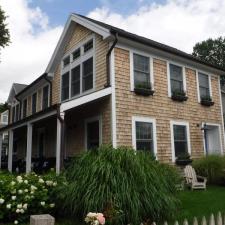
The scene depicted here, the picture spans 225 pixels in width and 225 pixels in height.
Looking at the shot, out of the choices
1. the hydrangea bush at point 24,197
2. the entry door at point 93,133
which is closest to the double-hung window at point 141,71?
the entry door at point 93,133

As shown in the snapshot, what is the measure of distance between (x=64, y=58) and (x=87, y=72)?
273cm

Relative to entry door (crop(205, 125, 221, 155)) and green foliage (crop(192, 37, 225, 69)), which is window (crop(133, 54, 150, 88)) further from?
green foliage (crop(192, 37, 225, 69))

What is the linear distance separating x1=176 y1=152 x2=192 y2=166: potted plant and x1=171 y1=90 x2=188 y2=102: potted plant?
93.4 inches

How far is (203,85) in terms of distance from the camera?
Result: 15.1m

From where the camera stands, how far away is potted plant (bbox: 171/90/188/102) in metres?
13.0

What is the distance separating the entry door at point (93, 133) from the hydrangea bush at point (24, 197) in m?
5.18

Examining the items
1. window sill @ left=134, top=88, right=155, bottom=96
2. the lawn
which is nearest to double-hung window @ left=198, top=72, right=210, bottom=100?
window sill @ left=134, top=88, right=155, bottom=96

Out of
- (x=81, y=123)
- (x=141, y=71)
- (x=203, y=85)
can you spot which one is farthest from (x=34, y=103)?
(x=203, y=85)

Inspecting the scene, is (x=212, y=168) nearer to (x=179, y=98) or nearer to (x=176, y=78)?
(x=179, y=98)

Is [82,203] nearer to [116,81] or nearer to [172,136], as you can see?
[116,81]

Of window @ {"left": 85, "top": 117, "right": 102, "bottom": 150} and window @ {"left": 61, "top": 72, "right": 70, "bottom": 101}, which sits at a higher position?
window @ {"left": 61, "top": 72, "right": 70, "bottom": 101}

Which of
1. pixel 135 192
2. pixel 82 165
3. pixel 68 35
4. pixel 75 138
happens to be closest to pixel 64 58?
pixel 68 35

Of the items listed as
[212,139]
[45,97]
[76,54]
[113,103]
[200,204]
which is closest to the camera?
[200,204]

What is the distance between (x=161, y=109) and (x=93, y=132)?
293 centimetres
